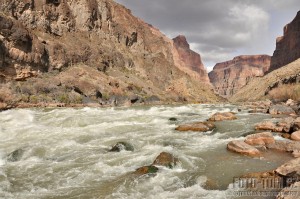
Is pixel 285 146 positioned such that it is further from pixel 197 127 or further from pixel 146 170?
pixel 146 170

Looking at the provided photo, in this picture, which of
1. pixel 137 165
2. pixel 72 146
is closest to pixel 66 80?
pixel 72 146

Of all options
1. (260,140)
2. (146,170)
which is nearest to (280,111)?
(260,140)

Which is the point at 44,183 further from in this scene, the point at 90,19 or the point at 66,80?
the point at 90,19

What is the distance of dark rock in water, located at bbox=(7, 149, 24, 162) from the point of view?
12.8 meters

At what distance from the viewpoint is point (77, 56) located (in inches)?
2965

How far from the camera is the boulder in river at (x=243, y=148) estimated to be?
12.4m

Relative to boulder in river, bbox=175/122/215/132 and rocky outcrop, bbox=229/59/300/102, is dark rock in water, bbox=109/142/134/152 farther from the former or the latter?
rocky outcrop, bbox=229/59/300/102

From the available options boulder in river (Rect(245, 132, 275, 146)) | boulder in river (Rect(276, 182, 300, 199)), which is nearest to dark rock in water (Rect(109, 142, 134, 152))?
boulder in river (Rect(245, 132, 275, 146))

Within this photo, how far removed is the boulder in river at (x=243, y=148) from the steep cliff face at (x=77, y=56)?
131 ft

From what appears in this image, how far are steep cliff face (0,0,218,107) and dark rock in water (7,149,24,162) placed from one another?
114ft

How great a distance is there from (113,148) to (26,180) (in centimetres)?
456

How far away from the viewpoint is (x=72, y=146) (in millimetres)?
15109

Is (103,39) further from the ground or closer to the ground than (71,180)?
further from the ground

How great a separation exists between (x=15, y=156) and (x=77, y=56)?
6501 centimetres
